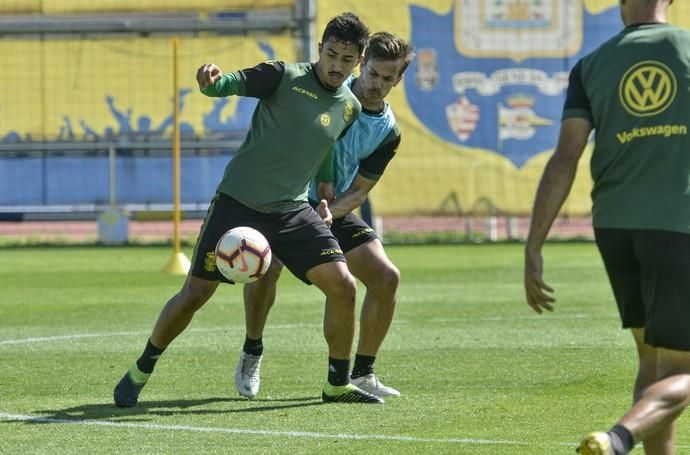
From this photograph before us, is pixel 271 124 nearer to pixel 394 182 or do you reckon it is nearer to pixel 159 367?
pixel 159 367

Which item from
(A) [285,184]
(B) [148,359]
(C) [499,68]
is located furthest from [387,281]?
(C) [499,68]

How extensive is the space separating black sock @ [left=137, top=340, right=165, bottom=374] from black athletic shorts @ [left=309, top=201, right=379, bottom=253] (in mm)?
1486

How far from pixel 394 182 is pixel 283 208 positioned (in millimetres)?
17326

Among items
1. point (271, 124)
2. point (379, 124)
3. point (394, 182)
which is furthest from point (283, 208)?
point (394, 182)

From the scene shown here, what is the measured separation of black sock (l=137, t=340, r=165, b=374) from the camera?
348 inches

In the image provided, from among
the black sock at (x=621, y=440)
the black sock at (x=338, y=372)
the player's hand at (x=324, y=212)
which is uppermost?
the player's hand at (x=324, y=212)

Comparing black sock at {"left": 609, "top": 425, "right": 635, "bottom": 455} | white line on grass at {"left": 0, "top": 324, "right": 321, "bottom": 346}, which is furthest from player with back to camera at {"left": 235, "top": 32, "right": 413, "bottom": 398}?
black sock at {"left": 609, "top": 425, "right": 635, "bottom": 455}

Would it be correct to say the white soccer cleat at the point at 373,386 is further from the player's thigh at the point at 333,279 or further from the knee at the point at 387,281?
the player's thigh at the point at 333,279

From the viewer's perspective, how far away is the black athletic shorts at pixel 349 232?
964 centimetres

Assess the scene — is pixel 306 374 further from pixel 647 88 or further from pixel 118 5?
pixel 118 5

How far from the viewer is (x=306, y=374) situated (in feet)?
33.6

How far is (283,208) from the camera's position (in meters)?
8.83

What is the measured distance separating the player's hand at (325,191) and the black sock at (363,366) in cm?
107

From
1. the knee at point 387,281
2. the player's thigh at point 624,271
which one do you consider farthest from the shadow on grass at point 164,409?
the player's thigh at point 624,271
